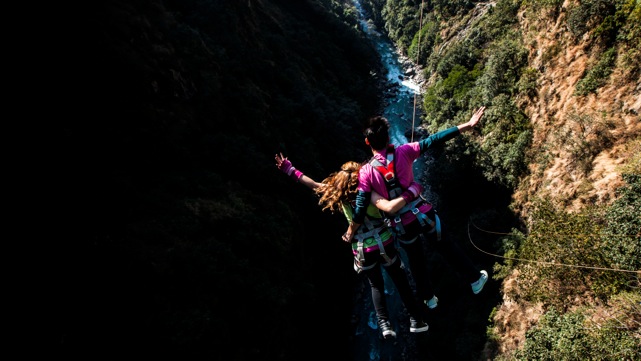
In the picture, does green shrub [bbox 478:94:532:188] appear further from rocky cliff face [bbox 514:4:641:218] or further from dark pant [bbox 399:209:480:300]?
dark pant [bbox 399:209:480:300]

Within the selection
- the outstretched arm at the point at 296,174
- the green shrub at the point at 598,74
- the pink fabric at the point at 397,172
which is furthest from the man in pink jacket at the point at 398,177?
the green shrub at the point at 598,74

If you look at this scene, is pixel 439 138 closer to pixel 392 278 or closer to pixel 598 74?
pixel 392 278

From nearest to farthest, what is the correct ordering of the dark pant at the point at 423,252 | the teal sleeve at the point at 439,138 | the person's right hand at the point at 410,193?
1. the person's right hand at the point at 410,193
2. the teal sleeve at the point at 439,138
3. the dark pant at the point at 423,252

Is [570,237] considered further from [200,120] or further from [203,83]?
[203,83]

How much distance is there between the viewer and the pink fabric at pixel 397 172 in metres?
4.60

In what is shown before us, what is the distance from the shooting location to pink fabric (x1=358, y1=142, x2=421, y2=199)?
4.60 meters

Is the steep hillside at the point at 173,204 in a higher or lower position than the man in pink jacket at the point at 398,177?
lower

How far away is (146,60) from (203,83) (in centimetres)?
352

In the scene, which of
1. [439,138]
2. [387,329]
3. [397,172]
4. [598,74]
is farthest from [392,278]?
[598,74]

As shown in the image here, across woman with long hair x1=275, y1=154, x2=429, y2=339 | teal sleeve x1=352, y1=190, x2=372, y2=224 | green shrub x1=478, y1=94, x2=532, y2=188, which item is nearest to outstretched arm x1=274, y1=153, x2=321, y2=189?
woman with long hair x1=275, y1=154, x2=429, y2=339

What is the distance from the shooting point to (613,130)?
14.3 m

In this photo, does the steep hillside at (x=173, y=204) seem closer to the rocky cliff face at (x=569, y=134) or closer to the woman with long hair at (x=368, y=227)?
the woman with long hair at (x=368, y=227)

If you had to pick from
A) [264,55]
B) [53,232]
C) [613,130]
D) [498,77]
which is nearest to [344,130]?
[264,55]

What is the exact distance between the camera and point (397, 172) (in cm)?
467
